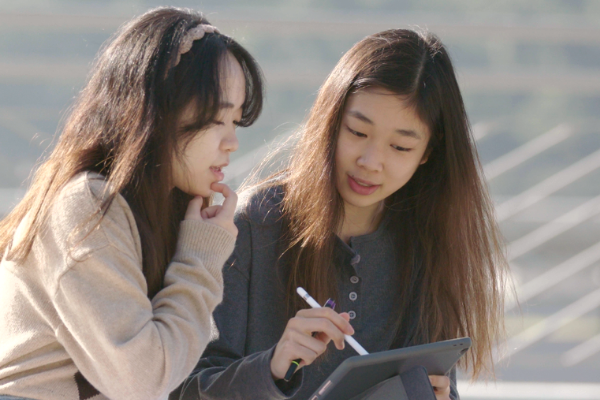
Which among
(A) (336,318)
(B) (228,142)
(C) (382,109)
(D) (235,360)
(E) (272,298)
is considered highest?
(C) (382,109)

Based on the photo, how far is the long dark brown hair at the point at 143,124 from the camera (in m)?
1.16

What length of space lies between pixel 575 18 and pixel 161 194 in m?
2.91

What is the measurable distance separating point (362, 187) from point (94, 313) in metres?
0.67

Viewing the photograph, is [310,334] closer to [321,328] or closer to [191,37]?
[321,328]

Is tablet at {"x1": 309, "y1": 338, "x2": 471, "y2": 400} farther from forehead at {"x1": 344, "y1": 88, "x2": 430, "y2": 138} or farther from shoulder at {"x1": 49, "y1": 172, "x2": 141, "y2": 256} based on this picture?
forehead at {"x1": 344, "y1": 88, "x2": 430, "y2": 138}

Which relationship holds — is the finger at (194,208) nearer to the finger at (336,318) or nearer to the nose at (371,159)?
the finger at (336,318)

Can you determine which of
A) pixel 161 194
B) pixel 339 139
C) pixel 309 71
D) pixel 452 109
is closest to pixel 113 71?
pixel 161 194

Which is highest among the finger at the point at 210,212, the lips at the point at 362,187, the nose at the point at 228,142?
the nose at the point at 228,142

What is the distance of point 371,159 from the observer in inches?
58.0

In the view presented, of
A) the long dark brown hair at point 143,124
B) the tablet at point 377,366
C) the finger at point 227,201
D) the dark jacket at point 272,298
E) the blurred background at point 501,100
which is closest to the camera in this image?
the tablet at point 377,366

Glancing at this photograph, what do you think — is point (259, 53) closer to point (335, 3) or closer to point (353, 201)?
point (335, 3)

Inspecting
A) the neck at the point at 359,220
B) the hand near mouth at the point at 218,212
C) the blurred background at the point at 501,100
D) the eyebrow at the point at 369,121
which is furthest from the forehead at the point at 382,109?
the blurred background at the point at 501,100

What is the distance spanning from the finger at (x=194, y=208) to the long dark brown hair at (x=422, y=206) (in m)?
0.30

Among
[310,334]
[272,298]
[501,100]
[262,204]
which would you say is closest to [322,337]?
[310,334]
